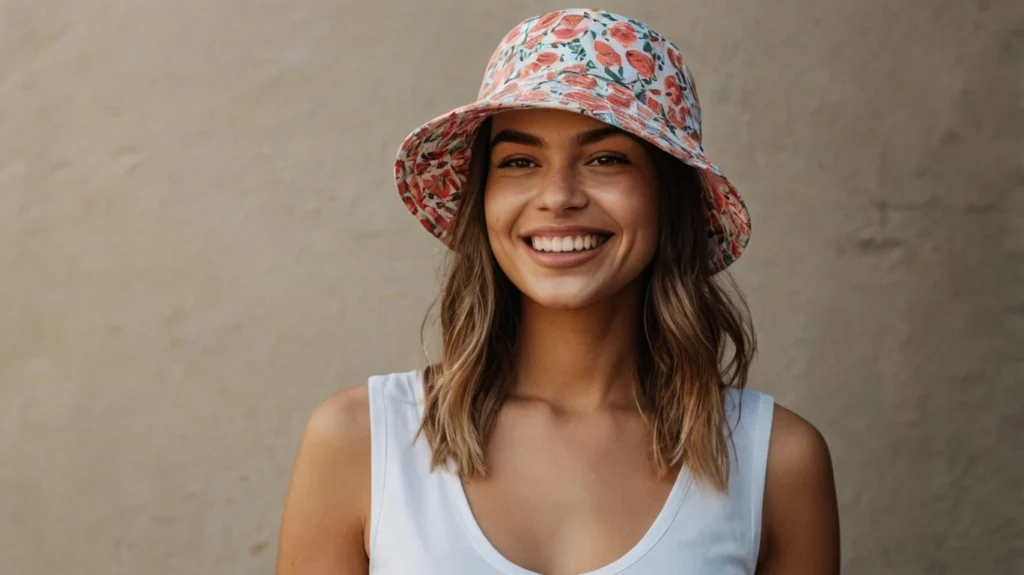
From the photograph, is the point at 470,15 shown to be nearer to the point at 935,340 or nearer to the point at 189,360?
the point at 189,360

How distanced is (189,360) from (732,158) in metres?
1.37

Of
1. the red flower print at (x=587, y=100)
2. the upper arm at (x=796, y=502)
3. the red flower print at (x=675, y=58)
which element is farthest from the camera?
the upper arm at (x=796, y=502)

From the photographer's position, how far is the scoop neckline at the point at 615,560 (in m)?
2.20

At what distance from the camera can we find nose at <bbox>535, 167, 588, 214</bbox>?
7.25 feet

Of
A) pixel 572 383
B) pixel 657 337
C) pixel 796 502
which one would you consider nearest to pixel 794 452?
pixel 796 502

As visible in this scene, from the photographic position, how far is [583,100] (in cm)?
217

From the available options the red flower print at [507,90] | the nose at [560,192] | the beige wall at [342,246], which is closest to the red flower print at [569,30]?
the red flower print at [507,90]

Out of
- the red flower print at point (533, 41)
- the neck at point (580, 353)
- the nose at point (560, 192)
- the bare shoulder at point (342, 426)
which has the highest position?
the red flower print at point (533, 41)

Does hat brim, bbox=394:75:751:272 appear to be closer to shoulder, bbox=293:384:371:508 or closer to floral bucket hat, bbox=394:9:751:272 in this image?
floral bucket hat, bbox=394:9:751:272

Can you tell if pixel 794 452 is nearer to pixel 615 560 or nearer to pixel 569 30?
pixel 615 560

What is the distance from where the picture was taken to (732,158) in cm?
338

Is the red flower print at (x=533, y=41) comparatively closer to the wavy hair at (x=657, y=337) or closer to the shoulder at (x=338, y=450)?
the wavy hair at (x=657, y=337)

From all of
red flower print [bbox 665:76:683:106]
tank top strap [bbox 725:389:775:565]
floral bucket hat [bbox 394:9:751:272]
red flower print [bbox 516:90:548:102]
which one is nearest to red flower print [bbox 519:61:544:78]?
floral bucket hat [bbox 394:9:751:272]

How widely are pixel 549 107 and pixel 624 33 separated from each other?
0.23 metres
